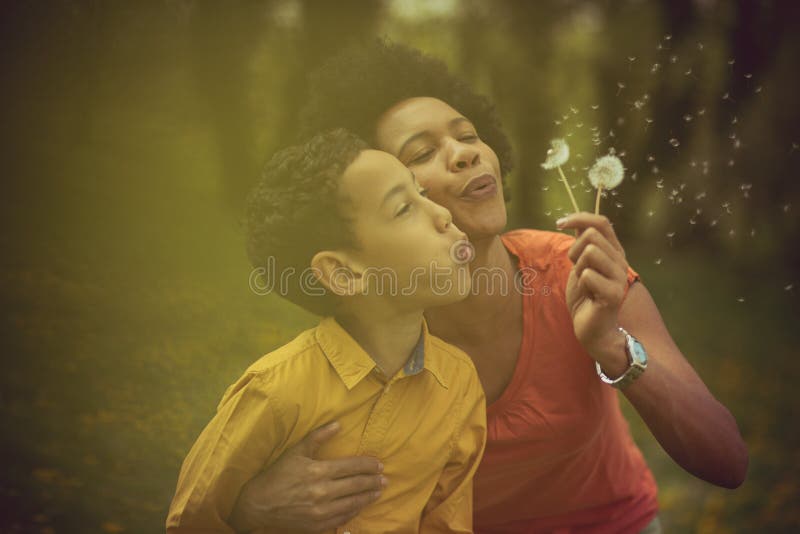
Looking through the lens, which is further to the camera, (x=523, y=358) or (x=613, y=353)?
(x=523, y=358)

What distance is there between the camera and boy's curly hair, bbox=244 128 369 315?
955mm

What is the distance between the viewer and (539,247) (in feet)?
4.20

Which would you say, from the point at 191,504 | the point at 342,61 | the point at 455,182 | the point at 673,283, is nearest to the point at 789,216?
the point at 673,283

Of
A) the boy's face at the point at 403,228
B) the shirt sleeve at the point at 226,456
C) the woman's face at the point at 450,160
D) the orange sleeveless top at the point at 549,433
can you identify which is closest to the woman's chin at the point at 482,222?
the woman's face at the point at 450,160

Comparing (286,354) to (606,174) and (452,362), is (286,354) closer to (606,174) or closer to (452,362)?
(452,362)

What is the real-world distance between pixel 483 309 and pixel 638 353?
0.30 metres

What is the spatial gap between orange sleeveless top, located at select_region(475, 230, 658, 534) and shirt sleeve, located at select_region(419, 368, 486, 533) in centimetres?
11

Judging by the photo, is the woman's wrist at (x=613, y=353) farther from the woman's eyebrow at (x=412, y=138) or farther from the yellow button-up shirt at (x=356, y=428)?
the woman's eyebrow at (x=412, y=138)

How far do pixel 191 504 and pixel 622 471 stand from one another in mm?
853

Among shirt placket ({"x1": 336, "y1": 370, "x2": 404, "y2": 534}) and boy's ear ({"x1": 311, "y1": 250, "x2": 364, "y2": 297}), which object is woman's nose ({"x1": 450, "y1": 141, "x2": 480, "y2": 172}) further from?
shirt placket ({"x1": 336, "y1": 370, "x2": 404, "y2": 534})

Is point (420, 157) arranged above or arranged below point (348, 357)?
above

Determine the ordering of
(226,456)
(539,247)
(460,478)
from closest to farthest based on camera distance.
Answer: (226,456) → (460,478) → (539,247)

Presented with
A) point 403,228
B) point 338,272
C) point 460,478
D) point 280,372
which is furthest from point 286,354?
point 460,478

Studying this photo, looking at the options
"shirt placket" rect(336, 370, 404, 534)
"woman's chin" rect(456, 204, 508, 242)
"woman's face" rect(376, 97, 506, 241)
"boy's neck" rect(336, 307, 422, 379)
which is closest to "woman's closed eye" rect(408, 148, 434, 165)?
"woman's face" rect(376, 97, 506, 241)
